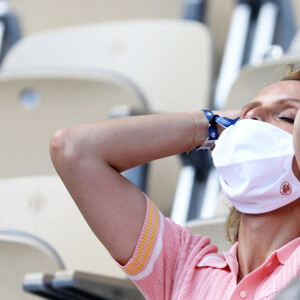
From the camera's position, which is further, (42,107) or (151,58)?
(151,58)

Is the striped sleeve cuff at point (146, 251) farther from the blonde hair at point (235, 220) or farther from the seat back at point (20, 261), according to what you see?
the seat back at point (20, 261)

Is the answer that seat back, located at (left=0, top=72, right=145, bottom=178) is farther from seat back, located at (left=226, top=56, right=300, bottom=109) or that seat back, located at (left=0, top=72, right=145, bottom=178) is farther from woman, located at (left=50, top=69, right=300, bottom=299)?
woman, located at (left=50, top=69, right=300, bottom=299)

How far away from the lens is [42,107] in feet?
6.34

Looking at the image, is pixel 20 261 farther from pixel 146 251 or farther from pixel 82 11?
pixel 82 11

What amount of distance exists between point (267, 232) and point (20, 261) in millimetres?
554

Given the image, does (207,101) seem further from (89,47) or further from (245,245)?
(245,245)

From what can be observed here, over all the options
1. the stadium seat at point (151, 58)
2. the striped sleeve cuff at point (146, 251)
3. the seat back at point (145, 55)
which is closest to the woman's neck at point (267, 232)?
the striped sleeve cuff at point (146, 251)

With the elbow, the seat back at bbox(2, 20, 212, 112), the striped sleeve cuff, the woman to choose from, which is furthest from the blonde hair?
the seat back at bbox(2, 20, 212, 112)

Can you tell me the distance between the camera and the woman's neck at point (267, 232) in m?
1.05

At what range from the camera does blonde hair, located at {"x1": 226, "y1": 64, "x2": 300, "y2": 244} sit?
3.85ft

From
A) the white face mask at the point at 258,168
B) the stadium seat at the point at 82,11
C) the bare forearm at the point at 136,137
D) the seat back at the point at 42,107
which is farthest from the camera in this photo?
the stadium seat at the point at 82,11

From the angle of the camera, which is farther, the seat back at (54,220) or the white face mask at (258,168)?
the seat back at (54,220)

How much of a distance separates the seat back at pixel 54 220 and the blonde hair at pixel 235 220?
0.40 metres

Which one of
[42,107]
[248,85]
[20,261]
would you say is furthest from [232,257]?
[42,107]
